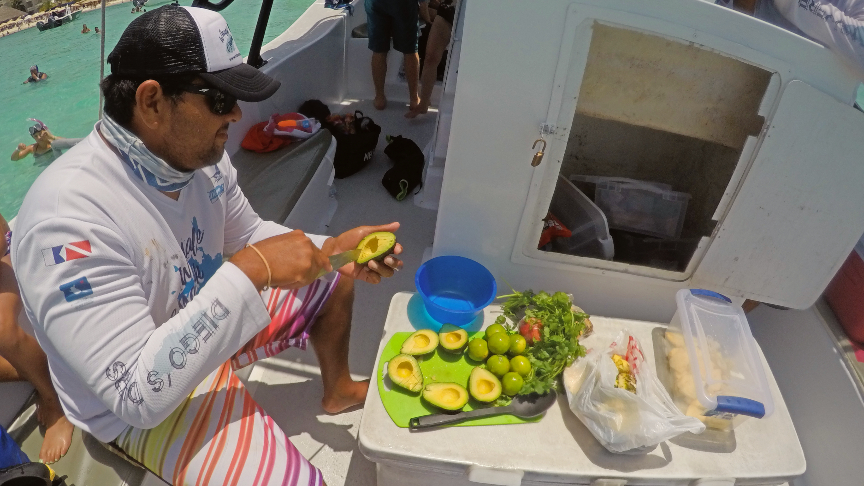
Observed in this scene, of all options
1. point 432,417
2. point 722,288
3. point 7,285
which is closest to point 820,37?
point 722,288

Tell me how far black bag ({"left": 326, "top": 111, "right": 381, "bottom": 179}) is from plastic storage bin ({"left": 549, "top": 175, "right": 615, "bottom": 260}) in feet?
5.15

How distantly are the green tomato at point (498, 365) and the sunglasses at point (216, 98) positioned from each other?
3.55 ft

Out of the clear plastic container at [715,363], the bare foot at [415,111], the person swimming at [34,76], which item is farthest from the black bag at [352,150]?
the person swimming at [34,76]

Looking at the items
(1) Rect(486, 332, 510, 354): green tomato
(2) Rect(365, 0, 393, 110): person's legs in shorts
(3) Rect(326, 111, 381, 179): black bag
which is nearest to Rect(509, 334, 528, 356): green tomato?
(1) Rect(486, 332, 510, 354): green tomato

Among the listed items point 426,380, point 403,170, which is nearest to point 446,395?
point 426,380

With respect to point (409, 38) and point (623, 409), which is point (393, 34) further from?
point (623, 409)

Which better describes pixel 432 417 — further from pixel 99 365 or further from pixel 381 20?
pixel 381 20

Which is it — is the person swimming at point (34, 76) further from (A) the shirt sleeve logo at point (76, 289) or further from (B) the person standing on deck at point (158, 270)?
(A) the shirt sleeve logo at point (76, 289)

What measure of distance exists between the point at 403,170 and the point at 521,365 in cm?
195

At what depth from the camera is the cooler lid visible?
4.40 feet

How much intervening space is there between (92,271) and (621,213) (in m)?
2.14

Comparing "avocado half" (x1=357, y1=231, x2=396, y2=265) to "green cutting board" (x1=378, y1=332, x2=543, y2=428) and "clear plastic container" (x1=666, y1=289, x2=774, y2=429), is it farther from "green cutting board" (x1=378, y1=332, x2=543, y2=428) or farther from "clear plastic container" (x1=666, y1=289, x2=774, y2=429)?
"clear plastic container" (x1=666, y1=289, x2=774, y2=429)

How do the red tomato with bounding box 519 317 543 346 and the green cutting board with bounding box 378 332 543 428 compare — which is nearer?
the green cutting board with bounding box 378 332 543 428

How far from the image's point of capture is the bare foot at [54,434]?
55.2 inches
